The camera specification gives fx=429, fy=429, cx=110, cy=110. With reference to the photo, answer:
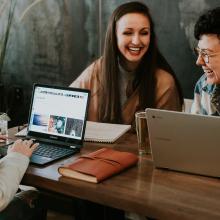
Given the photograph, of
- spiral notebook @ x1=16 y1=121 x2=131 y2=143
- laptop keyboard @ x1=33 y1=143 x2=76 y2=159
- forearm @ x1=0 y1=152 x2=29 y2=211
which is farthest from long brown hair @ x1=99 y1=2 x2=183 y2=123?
forearm @ x1=0 y1=152 x2=29 y2=211

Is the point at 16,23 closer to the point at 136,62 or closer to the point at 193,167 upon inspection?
the point at 136,62

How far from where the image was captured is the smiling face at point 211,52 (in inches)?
73.9

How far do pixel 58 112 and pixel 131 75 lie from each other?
0.70 m

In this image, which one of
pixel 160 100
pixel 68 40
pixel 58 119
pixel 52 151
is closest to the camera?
pixel 52 151

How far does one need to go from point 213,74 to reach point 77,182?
2.95 ft

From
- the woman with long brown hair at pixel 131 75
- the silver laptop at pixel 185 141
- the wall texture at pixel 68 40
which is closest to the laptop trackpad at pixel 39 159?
the silver laptop at pixel 185 141

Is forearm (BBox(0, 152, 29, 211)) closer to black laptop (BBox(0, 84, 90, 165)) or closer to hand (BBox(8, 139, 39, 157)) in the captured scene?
hand (BBox(8, 139, 39, 157))

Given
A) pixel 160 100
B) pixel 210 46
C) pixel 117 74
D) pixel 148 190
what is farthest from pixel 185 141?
pixel 117 74

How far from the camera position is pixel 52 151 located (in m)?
1.68

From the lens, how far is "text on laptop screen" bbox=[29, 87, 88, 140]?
176 cm

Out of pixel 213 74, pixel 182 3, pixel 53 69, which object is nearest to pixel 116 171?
pixel 213 74

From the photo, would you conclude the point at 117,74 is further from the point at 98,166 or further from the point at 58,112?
the point at 98,166

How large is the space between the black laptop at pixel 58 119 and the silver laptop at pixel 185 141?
38cm

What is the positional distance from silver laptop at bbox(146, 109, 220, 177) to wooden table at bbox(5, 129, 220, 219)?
0.03 metres
